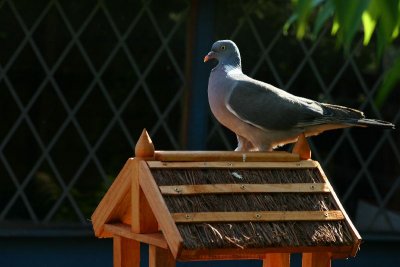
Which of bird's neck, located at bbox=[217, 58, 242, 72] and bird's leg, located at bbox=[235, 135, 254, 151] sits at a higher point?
bird's neck, located at bbox=[217, 58, 242, 72]

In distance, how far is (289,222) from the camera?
3234mm

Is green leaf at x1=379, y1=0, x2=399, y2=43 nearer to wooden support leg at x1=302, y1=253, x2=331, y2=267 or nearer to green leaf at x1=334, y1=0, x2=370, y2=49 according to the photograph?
green leaf at x1=334, y1=0, x2=370, y2=49

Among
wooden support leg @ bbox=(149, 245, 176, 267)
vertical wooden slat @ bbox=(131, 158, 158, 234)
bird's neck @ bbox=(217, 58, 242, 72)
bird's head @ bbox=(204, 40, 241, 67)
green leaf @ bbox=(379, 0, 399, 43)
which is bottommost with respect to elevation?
green leaf @ bbox=(379, 0, 399, 43)

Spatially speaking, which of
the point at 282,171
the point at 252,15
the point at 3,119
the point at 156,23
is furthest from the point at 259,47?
the point at 282,171

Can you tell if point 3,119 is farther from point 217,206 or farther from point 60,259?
point 217,206

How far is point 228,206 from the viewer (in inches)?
125

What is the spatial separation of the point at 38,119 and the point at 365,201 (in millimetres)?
2434

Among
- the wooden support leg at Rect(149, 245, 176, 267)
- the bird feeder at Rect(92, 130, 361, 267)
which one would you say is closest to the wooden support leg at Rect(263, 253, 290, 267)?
the bird feeder at Rect(92, 130, 361, 267)

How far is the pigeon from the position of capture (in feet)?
12.8

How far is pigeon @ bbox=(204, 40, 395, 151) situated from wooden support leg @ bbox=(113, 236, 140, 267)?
2.20 ft

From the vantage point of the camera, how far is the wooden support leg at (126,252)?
11.7ft

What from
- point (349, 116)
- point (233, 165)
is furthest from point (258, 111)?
point (233, 165)

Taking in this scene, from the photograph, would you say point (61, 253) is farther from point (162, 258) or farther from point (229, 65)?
point (162, 258)

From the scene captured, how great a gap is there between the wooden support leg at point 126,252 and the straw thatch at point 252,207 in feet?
1.61
